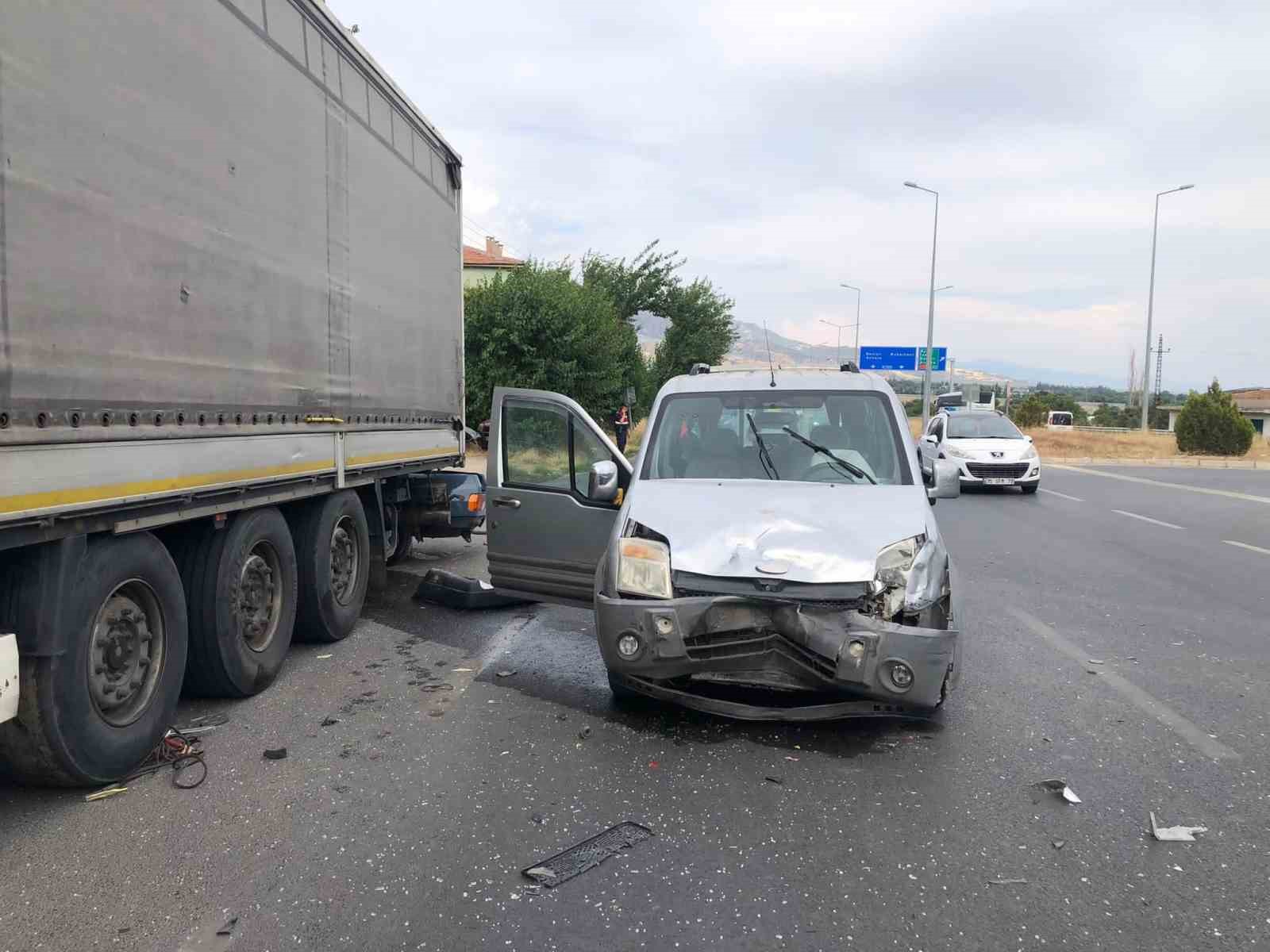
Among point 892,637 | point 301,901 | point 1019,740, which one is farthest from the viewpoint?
point 1019,740

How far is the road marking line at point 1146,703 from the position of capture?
473 cm

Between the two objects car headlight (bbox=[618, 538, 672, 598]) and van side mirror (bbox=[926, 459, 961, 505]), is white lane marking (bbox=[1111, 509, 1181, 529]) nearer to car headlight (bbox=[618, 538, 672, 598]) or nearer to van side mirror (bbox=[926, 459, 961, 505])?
van side mirror (bbox=[926, 459, 961, 505])

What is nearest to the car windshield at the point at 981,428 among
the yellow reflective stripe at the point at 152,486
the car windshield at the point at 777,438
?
the car windshield at the point at 777,438

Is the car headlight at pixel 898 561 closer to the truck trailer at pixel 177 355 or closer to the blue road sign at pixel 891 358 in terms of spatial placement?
the truck trailer at pixel 177 355

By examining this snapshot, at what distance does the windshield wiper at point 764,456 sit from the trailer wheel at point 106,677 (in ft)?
10.4

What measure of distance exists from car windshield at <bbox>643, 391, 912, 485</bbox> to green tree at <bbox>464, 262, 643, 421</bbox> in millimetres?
20524

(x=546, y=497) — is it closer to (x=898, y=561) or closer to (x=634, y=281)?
(x=898, y=561)

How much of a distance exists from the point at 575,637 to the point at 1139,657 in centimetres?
379

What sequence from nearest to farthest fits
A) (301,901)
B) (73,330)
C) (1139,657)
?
(301,901) < (73,330) < (1139,657)

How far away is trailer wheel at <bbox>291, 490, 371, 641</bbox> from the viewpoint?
20.7ft

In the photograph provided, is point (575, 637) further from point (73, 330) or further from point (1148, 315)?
point (1148, 315)

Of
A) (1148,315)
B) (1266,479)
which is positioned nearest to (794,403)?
(1266,479)

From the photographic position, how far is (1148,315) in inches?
1750

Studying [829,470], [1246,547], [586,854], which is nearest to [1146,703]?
[829,470]
